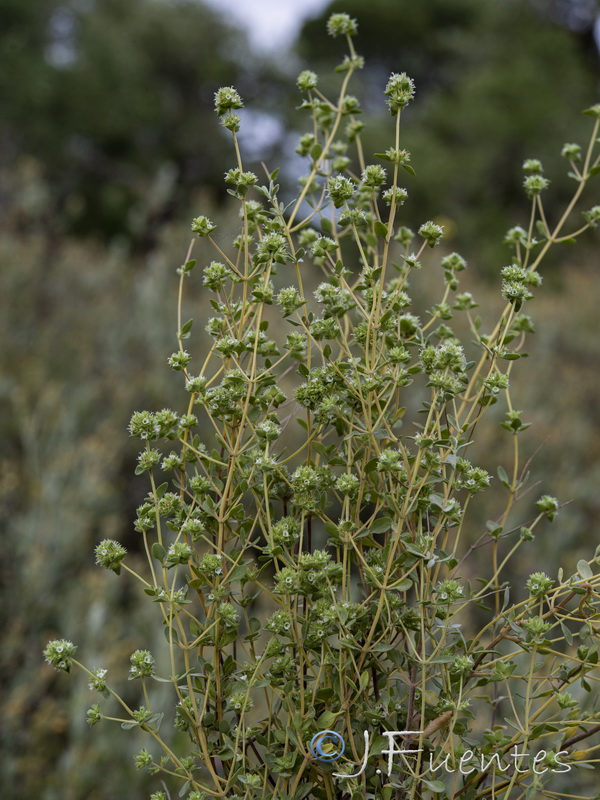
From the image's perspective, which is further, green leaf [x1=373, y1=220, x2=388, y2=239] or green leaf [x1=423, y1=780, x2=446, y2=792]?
green leaf [x1=373, y1=220, x2=388, y2=239]

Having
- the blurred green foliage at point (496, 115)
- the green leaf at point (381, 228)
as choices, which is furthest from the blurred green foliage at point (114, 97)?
the green leaf at point (381, 228)

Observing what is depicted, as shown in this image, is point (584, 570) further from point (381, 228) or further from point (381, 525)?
point (381, 228)

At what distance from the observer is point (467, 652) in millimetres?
908

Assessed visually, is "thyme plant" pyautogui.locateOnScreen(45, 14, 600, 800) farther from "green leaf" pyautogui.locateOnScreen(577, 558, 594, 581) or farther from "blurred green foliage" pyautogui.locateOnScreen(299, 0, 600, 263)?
"blurred green foliage" pyautogui.locateOnScreen(299, 0, 600, 263)

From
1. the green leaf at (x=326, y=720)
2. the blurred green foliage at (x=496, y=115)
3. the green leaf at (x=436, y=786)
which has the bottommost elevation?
the green leaf at (x=436, y=786)

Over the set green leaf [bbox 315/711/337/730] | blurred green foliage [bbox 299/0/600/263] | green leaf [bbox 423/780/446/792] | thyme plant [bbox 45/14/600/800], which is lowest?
green leaf [bbox 423/780/446/792]

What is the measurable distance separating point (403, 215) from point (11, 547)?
10221 millimetres

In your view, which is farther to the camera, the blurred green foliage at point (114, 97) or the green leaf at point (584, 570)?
the blurred green foliage at point (114, 97)

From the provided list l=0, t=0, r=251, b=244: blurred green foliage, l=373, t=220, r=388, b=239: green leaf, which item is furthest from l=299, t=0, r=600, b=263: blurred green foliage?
l=373, t=220, r=388, b=239: green leaf

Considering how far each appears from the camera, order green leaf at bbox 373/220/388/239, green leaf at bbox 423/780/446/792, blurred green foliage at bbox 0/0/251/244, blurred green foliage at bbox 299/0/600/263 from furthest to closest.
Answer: blurred green foliage at bbox 0/0/251/244
blurred green foliage at bbox 299/0/600/263
green leaf at bbox 373/220/388/239
green leaf at bbox 423/780/446/792

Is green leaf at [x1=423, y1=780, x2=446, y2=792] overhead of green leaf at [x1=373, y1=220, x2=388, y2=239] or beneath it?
beneath

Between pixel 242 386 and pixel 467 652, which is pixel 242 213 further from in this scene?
pixel 467 652

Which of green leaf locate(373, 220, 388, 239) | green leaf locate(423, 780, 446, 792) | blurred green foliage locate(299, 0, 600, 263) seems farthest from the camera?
blurred green foliage locate(299, 0, 600, 263)

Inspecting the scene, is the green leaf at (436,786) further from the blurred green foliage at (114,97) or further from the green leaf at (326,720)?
the blurred green foliage at (114,97)
